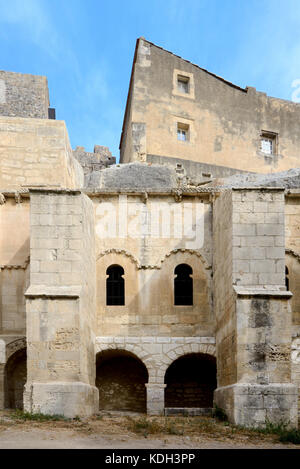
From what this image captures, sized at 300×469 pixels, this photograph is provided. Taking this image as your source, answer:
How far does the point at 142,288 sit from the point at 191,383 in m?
3.52

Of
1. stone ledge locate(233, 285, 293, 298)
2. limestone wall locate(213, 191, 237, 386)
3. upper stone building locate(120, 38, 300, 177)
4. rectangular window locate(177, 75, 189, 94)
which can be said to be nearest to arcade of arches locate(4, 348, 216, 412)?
limestone wall locate(213, 191, 237, 386)

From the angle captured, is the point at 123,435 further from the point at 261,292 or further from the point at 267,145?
the point at 267,145

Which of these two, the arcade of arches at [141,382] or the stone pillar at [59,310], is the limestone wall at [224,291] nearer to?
the arcade of arches at [141,382]

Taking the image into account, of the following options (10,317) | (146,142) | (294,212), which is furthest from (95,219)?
(146,142)

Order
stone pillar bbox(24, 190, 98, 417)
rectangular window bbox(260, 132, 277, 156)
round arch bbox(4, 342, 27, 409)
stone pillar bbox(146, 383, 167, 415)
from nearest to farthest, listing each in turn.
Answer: stone pillar bbox(24, 190, 98, 417)
stone pillar bbox(146, 383, 167, 415)
round arch bbox(4, 342, 27, 409)
rectangular window bbox(260, 132, 277, 156)

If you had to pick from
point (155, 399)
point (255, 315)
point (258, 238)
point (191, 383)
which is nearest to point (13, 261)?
point (155, 399)

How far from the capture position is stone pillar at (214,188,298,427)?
9039mm

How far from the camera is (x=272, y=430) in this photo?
28.0 ft

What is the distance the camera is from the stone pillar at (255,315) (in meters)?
9.04

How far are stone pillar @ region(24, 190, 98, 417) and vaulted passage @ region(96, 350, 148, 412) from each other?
2.90 m

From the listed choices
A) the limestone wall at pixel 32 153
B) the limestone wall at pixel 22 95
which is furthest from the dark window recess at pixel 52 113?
the limestone wall at pixel 32 153

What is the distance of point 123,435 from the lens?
789 centimetres

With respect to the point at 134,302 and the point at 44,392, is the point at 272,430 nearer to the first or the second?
the point at 44,392

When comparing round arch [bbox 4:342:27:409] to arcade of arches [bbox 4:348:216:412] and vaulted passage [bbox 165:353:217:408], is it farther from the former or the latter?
vaulted passage [bbox 165:353:217:408]
